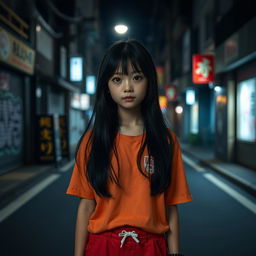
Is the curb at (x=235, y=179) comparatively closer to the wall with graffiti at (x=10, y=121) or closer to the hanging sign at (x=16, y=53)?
the wall with graffiti at (x=10, y=121)

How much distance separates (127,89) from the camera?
1688 millimetres

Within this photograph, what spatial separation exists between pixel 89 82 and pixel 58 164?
19.3 m

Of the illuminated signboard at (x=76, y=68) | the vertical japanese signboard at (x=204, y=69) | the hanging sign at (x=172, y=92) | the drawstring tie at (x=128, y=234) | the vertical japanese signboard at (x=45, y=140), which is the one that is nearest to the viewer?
the drawstring tie at (x=128, y=234)

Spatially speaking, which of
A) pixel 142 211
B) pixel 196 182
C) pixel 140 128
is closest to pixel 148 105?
pixel 140 128

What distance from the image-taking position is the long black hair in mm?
1716

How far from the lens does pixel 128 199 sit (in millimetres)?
1712

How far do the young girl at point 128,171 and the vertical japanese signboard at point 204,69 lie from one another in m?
13.6

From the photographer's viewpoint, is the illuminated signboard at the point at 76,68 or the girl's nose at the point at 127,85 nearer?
the girl's nose at the point at 127,85

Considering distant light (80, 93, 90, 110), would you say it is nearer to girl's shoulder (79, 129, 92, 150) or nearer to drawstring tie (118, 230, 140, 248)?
girl's shoulder (79, 129, 92, 150)

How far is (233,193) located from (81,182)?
6.31 m

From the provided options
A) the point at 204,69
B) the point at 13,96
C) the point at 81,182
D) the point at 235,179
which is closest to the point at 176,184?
the point at 81,182

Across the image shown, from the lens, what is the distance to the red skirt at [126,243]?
5.43ft

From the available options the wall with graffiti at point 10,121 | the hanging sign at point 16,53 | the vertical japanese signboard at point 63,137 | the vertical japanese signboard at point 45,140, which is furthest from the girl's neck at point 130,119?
the vertical japanese signboard at point 63,137

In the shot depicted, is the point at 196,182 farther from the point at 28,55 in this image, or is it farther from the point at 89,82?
the point at 89,82
